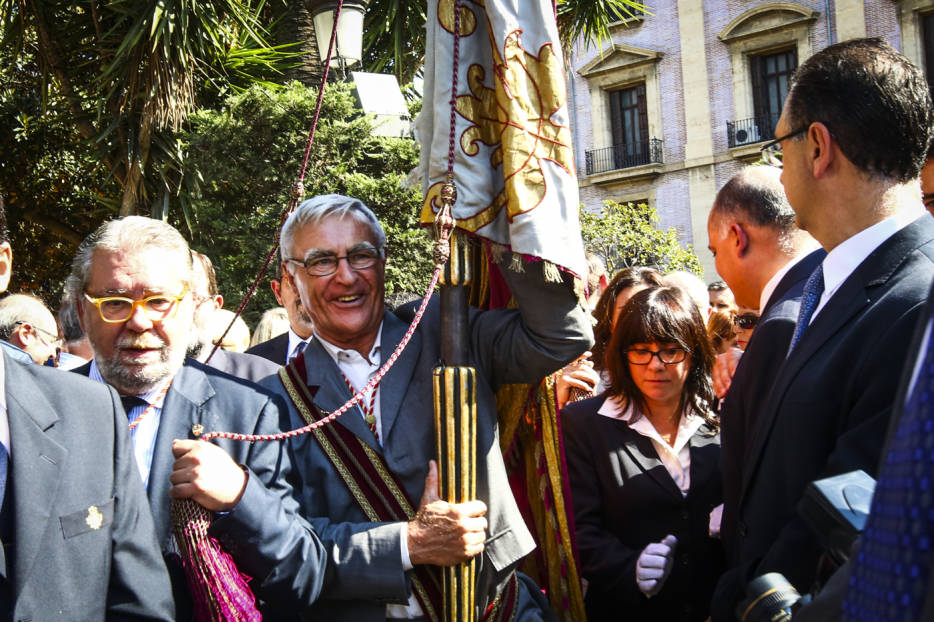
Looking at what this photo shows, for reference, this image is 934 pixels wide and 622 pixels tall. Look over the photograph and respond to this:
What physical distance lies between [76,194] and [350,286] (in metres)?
13.2

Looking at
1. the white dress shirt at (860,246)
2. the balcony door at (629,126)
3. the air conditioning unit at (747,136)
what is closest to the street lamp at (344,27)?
the white dress shirt at (860,246)

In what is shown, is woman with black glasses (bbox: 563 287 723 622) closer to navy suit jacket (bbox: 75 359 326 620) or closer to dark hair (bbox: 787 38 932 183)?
navy suit jacket (bbox: 75 359 326 620)

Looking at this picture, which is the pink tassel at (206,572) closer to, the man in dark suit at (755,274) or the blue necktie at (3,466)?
the blue necktie at (3,466)

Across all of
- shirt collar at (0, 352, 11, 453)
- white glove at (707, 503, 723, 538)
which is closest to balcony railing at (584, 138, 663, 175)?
white glove at (707, 503, 723, 538)

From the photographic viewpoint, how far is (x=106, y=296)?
259 cm

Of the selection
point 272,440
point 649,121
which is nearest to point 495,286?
point 272,440

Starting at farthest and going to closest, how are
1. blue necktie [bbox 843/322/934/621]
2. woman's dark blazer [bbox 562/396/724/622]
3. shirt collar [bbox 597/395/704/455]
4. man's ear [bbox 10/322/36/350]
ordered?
man's ear [bbox 10/322/36/350] → shirt collar [bbox 597/395/704/455] → woman's dark blazer [bbox 562/396/724/622] → blue necktie [bbox 843/322/934/621]

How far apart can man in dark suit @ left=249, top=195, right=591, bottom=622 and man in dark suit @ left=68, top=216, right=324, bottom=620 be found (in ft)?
0.43

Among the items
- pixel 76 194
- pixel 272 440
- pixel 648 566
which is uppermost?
pixel 76 194

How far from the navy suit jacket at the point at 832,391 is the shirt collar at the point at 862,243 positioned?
0.02 m

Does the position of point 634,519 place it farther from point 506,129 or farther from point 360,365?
point 506,129

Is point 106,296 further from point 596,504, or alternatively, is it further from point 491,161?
point 596,504

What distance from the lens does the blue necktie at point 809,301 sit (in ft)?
7.61

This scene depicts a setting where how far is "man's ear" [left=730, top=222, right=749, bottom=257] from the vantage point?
3084mm
